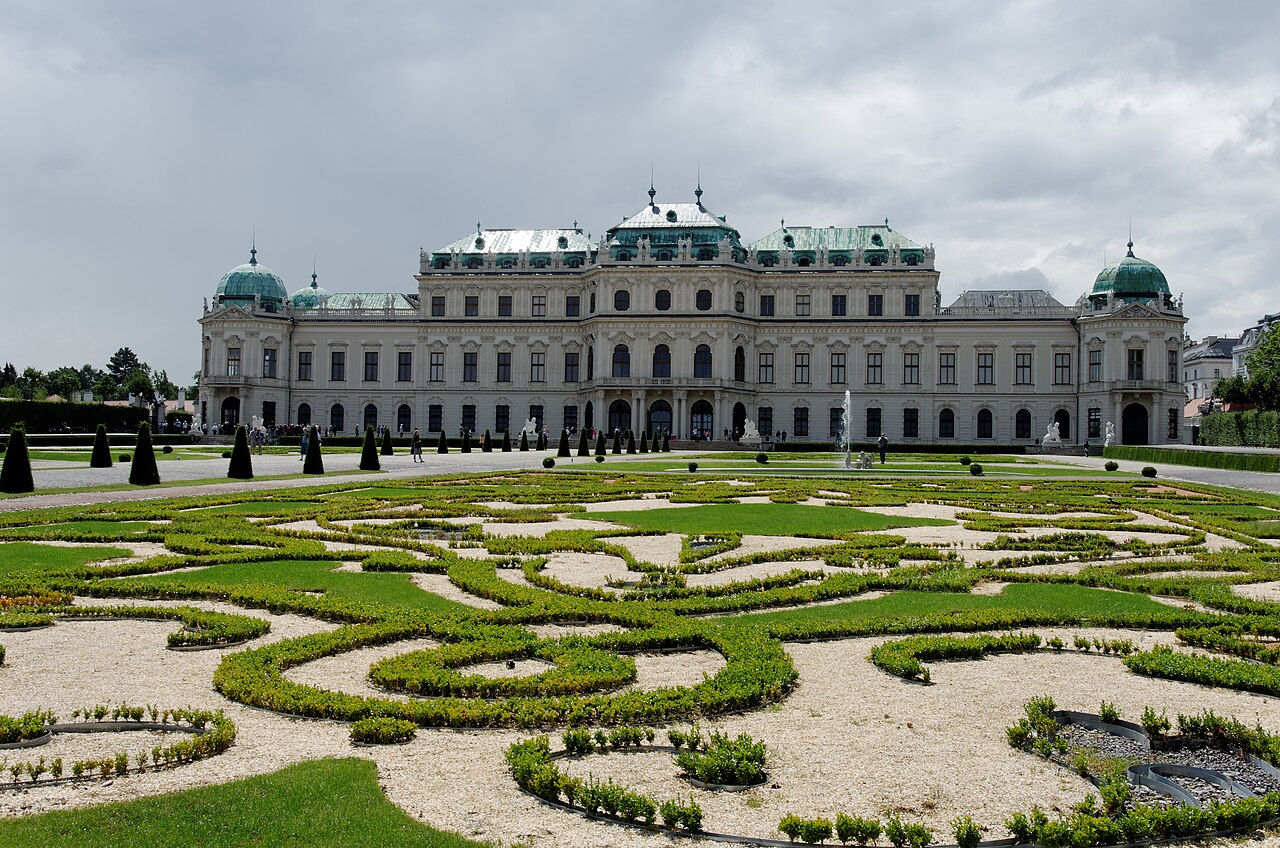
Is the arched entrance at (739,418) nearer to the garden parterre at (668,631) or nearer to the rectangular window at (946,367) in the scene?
the rectangular window at (946,367)

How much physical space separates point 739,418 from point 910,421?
12.5 meters

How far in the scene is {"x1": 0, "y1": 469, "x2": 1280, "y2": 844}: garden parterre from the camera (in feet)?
17.7

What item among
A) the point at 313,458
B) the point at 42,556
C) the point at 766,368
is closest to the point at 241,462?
the point at 313,458

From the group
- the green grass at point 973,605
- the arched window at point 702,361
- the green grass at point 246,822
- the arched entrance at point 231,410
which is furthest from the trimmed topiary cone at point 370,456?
the arched entrance at point 231,410

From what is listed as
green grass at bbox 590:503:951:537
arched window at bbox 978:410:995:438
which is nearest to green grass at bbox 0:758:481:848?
green grass at bbox 590:503:951:537

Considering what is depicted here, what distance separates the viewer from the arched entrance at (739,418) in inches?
2825

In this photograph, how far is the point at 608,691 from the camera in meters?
6.75

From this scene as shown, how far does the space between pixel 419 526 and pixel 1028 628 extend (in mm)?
10368

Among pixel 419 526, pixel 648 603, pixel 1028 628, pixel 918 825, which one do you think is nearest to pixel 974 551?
pixel 1028 628

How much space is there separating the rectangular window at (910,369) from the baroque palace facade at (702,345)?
16 centimetres

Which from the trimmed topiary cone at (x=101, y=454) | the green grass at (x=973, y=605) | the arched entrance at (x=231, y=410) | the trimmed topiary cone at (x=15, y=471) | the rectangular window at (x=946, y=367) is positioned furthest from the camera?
the arched entrance at (x=231, y=410)

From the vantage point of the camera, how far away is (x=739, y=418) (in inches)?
2849

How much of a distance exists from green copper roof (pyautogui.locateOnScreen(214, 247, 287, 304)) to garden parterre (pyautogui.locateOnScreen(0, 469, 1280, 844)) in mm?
64048

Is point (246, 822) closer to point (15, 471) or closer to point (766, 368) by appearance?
point (15, 471)
